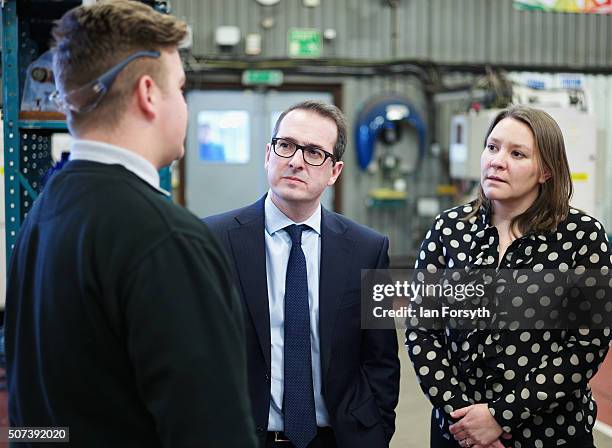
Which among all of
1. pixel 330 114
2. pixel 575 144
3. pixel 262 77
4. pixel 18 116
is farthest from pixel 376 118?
pixel 330 114

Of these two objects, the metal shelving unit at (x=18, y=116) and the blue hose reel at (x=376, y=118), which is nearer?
the metal shelving unit at (x=18, y=116)

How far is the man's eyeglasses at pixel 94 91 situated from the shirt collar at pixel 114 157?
2.1 inches

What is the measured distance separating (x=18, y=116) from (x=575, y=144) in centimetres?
509

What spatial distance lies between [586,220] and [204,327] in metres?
1.37

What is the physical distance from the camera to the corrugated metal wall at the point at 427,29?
752cm

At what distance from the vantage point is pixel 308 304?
1.93 m

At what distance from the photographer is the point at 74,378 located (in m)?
1.07

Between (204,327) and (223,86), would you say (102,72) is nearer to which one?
(204,327)

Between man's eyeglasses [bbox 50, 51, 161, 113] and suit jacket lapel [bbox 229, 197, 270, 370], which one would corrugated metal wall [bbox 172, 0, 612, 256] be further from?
man's eyeglasses [bbox 50, 51, 161, 113]

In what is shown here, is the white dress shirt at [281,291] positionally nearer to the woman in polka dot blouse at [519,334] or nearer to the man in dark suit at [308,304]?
the man in dark suit at [308,304]

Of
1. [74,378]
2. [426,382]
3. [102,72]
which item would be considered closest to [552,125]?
[426,382]

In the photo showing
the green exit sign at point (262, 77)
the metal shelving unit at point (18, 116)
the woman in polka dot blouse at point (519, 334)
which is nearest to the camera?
the woman in polka dot blouse at point (519, 334)

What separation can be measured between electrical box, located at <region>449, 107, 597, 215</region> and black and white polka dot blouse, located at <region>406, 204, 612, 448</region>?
456 cm

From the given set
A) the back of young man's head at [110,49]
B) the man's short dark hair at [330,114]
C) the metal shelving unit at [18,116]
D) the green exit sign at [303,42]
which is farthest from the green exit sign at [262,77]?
the back of young man's head at [110,49]
